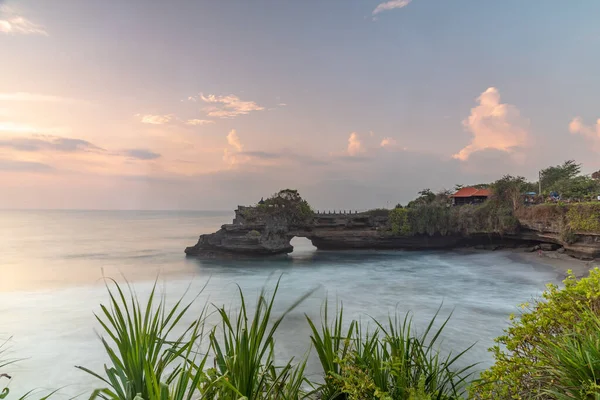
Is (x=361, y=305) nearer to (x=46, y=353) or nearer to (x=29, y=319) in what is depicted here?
(x=46, y=353)

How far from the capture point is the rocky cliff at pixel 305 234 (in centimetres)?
2344

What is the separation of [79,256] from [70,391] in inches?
950

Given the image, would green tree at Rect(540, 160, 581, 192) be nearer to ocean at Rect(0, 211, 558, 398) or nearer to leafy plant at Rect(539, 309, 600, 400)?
ocean at Rect(0, 211, 558, 398)

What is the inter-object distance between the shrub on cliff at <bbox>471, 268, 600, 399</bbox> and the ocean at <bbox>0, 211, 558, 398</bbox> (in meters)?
0.59

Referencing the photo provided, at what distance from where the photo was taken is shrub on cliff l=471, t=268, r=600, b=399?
207 centimetres

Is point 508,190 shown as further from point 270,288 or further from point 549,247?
point 270,288

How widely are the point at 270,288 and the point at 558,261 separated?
14.6 m

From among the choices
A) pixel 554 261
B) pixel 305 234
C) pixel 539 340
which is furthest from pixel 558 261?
pixel 539 340

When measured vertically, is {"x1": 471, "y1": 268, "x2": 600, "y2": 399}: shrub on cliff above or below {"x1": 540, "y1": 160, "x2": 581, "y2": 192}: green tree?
below

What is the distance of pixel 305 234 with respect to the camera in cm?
2470

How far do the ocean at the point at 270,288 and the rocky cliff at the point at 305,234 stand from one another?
1.15m

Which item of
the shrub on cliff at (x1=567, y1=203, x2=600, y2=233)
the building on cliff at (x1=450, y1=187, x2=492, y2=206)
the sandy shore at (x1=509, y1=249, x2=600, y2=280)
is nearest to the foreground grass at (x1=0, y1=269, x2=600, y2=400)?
the sandy shore at (x1=509, y1=249, x2=600, y2=280)

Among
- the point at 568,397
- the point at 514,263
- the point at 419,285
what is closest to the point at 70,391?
the point at 568,397

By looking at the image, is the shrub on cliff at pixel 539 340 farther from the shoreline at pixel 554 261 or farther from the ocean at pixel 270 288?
the shoreline at pixel 554 261
